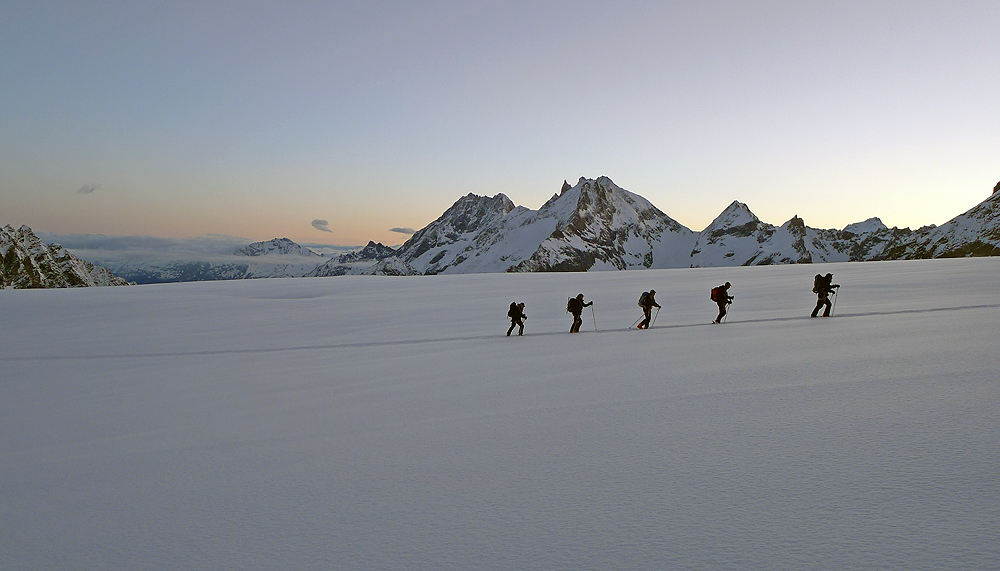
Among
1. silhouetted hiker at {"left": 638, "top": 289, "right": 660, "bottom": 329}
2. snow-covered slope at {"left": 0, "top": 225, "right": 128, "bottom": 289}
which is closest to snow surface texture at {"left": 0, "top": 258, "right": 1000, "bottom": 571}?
Answer: silhouetted hiker at {"left": 638, "top": 289, "right": 660, "bottom": 329}

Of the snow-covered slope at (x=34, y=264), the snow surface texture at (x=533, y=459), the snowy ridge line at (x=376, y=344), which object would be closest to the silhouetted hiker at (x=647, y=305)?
the snowy ridge line at (x=376, y=344)

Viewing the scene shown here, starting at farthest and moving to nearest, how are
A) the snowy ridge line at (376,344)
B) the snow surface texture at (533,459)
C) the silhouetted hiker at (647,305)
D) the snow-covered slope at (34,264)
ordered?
the snow-covered slope at (34,264) < the silhouetted hiker at (647,305) < the snowy ridge line at (376,344) < the snow surface texture at (533,459)

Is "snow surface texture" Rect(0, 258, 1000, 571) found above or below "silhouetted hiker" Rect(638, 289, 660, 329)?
below

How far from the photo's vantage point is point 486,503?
4.46m

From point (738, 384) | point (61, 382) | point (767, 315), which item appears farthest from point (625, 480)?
point (767, 315)

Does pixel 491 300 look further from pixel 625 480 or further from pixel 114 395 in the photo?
pixel 625 480

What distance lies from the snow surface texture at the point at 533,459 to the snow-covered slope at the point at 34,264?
196014mm

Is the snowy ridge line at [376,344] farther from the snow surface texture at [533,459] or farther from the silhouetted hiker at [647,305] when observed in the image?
A: the snow surface texture at [533,459]

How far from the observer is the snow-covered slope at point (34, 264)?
560 ft

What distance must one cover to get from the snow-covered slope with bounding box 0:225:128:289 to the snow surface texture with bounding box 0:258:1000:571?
196014 mm

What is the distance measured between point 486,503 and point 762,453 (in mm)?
2803

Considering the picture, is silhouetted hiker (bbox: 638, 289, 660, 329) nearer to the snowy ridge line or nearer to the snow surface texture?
the snowy ridge line

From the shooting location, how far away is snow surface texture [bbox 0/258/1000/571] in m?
3.72

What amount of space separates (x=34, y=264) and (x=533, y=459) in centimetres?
23889
